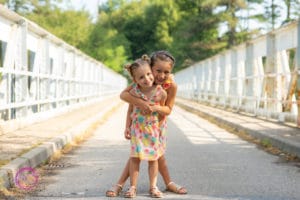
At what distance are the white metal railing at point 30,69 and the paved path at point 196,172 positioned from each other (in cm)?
172

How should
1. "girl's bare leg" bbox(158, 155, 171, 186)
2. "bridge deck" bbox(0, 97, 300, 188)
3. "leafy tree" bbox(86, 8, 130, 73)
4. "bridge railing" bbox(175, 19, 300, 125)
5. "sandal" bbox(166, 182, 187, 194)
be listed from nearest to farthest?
"sandal" bbox(166, 182, 187, 194) < "girl's bare leg" bbox(158, 155, 171, 186) < "bridge deck" bbox(0, 97, 300, 188) < "bridge railing" bbox(175, 19, 300, 125) < "leafy tree" bbox(86, 8, 130, 73)

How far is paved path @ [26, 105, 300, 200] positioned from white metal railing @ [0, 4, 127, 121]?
1.72m

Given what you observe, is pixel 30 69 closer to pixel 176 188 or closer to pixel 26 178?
pixel 26 178

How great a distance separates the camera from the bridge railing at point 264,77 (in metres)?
12.3

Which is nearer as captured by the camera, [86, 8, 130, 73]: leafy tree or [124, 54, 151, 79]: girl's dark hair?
[124, 54, 151, 79]: girl's dark hair

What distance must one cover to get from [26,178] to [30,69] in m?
8.10

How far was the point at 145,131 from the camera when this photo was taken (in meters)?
4.93

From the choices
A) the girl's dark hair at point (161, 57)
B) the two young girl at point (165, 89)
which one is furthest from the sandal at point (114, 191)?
the girl's dark hair at point (161, 57)

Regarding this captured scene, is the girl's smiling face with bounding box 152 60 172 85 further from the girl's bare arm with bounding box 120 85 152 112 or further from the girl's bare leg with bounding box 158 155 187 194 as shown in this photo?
the girl's bare leg with bounding box 158 155 187 194

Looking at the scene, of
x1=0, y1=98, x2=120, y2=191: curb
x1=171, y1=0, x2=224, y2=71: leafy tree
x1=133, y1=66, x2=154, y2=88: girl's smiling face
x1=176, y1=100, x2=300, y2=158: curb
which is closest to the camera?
x1=133, y1=66, x2=154, y2=88: girl's smiling face

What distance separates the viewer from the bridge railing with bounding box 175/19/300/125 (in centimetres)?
Answer: 1226

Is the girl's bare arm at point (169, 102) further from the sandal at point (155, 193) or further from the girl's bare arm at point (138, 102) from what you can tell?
the sandal at point (155, 193)

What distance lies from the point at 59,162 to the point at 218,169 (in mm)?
2044

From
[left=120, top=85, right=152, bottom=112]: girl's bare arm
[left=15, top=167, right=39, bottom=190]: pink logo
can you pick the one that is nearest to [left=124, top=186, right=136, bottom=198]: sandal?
[left=120, top=85, right=152, bottom=112]: girl's bare arm
